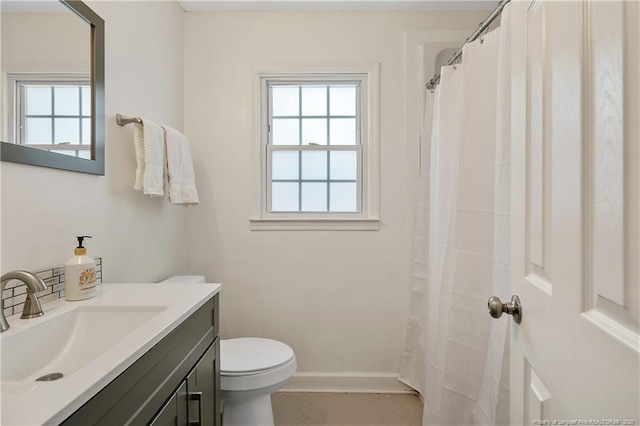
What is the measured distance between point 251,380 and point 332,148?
4.61 ft

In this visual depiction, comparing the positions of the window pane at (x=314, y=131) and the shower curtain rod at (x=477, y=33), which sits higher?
the shower curtain rod at (x=477, y=33)

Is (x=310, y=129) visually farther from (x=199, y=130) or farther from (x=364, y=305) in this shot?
(x=364, y=305)

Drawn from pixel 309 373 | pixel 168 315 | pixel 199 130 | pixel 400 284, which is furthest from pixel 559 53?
pixel 309 373

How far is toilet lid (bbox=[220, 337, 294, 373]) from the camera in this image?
1.45 meters

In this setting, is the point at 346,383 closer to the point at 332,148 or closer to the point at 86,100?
the point at 332,148

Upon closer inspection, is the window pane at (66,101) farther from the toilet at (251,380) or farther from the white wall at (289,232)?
the toilet at (251,380)

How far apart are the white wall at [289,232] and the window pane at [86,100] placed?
869 mm

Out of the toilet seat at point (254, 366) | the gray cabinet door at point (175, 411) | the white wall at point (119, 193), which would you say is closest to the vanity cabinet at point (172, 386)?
the gray cabinet door at point (175, 411)

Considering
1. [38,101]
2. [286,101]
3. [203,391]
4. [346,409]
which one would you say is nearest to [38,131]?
[38,101]

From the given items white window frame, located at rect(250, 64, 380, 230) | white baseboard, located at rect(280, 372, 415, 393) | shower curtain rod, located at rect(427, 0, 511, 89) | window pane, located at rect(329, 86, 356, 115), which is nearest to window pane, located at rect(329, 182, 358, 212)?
white window frame, located at rect(250, 64, 380, 230)

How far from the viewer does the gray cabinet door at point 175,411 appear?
0.82m

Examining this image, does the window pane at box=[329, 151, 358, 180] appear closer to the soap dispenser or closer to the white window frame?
the white window frame

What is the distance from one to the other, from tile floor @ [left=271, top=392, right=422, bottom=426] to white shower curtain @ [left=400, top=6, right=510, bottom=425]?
0.94 ft

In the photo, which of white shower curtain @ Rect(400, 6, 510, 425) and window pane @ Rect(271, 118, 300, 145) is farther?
window pane @ Rect(271, 118, 300, 145)
